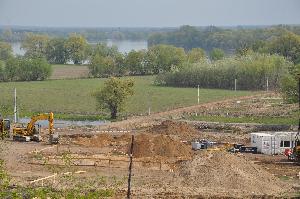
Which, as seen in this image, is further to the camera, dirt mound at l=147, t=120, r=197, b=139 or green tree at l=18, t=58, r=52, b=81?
green tree at l=18, t=58, r=52, b=81

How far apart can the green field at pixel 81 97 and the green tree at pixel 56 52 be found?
139 feet

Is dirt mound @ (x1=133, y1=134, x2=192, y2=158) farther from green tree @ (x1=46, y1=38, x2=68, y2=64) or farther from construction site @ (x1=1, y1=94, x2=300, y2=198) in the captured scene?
green tree @ (x1=46, y1=38, x2=68, y2=64)

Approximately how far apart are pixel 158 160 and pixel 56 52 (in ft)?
307

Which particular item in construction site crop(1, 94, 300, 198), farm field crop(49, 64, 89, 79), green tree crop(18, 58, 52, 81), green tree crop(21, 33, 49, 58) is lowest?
construction site crop(1, 94, 300, 198)

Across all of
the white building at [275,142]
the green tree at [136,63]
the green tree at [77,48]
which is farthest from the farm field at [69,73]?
the white building at [275,142]

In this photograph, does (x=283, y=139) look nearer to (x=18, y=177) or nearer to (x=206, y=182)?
(x=206, y=182)

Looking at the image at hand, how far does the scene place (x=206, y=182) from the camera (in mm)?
30016

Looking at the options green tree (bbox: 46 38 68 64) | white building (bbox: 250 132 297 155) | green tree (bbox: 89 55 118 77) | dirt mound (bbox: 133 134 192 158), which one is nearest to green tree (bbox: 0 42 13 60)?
green tree (bbox: 46 38 68 64)

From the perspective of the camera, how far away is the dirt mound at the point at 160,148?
36375 mm

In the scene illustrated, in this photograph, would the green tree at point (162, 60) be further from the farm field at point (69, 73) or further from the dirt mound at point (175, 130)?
the dirt mound at point (175, 130)

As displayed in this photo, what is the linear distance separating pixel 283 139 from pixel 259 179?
284 inches

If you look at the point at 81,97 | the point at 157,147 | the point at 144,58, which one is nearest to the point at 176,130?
the point at 157,147

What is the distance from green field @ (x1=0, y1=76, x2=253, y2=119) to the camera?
58.7 metres

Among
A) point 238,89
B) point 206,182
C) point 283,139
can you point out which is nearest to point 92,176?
point 206,182
